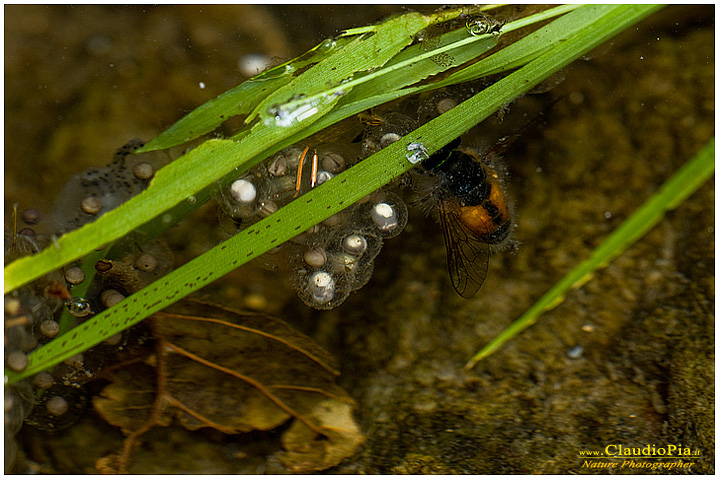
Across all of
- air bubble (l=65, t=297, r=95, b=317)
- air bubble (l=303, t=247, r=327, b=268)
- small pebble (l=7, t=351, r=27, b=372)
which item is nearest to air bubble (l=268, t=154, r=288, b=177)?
air bubble (l=303, t=247, r=327, b=268)

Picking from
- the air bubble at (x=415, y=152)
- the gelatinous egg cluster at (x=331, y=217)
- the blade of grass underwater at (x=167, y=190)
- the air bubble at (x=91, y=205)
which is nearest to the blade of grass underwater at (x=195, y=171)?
the blade of grass underwater at (x=167, y=190)

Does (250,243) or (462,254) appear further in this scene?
(462,254)

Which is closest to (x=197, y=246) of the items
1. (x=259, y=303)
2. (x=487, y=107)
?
(x=259, y=303)

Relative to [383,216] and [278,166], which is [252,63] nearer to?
[278,166]

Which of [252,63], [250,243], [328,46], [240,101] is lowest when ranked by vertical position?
[250,243]

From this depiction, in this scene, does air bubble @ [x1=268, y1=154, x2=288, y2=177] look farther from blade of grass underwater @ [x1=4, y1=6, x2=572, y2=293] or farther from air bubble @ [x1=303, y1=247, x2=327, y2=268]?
air bubble @ [x1=303, y1=247, x2=327, y2=268]

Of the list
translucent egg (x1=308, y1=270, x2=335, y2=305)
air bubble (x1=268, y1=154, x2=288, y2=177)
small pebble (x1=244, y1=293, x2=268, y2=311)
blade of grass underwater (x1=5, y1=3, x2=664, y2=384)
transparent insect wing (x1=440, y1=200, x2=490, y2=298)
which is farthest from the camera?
small pebble (x1=244, y1=293, x2=268, y2=311)

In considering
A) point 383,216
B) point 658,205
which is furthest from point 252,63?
point 658,205
